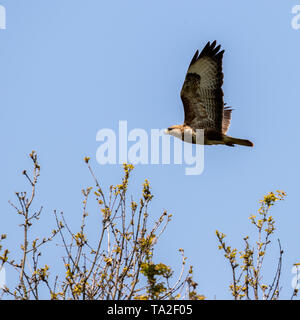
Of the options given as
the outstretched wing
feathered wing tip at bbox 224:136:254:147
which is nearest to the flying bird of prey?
the outstretched wing

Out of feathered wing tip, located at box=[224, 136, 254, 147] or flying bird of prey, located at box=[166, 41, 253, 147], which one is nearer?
feathered wing tip, located at box=[224, 136, 254, 147]

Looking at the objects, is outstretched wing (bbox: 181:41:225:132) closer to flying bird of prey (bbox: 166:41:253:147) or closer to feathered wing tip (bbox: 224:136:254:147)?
flying bird of prey (bbox: 166:41:253:147)

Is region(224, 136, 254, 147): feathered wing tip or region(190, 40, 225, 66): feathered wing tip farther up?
region(190, 40, 225, 66): feathered wing tip

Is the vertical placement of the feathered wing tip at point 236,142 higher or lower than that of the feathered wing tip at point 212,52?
lower

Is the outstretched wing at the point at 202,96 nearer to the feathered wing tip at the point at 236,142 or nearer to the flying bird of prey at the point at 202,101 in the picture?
the flying bird of prey at the point at 202,101

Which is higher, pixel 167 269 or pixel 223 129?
pixel 223 129

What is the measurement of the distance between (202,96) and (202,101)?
82 mm

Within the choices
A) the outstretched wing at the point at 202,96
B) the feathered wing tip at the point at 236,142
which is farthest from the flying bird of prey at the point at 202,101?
the feathered wing tip at the point at 236,142

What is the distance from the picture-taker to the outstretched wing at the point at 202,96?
1012 cm

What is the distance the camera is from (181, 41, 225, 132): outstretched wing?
33.2 feet
